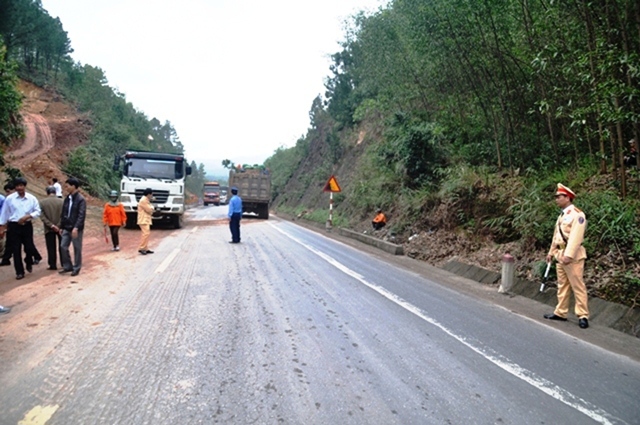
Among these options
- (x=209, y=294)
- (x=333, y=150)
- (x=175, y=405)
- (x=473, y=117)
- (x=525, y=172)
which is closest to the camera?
(x=175, y=405)

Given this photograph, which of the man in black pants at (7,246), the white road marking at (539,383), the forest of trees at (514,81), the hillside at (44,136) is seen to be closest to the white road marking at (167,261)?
the man in black pants at (7,246)

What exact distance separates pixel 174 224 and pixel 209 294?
12.4 m

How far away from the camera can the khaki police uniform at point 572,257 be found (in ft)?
18.7

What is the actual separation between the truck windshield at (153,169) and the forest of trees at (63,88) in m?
5.67

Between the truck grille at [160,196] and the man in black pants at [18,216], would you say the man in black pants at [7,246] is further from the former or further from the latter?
the truck grille at [160,196]

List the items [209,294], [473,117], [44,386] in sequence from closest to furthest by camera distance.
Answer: [44,386], [209,294], [473,117]

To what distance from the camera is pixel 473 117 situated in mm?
14578

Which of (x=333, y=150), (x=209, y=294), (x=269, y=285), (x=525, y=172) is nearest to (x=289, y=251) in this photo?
(x=269, y=285)

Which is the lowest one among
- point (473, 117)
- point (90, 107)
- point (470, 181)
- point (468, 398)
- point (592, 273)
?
point (468, 398)

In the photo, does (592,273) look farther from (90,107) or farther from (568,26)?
(90,107)

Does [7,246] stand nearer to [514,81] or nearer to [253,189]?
[514,81]

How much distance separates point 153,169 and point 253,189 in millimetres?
10686

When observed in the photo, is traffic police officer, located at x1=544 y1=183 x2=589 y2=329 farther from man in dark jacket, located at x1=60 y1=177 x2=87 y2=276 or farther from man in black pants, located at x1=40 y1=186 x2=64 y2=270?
man in black pants, located at x1=40 y1=186 x2=64 y2=270

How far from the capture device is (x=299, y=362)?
4.01 meters
